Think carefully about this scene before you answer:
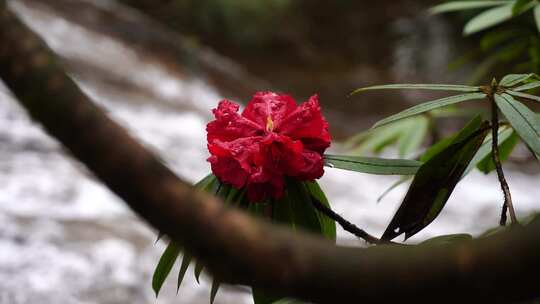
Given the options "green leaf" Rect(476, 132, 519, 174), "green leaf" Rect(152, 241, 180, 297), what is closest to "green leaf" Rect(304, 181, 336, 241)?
"green leaf" Rect(152, 241, 180, 297)

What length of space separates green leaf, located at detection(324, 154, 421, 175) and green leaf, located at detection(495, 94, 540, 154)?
86mm

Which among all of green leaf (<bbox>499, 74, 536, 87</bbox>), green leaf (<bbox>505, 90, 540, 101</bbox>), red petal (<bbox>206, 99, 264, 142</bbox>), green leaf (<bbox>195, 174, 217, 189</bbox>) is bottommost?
green leaf (<bbox>195, 174, 217, 189</bbox>)

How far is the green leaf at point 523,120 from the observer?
1.71ft

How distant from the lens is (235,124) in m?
0.60

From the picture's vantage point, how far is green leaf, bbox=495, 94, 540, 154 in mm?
522

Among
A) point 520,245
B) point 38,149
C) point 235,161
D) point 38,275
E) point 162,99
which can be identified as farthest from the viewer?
point 162,99

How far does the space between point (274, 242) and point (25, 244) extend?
2306mm

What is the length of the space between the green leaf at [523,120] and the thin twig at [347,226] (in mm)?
138

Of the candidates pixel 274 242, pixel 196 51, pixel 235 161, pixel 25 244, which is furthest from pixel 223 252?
pixel 196 51

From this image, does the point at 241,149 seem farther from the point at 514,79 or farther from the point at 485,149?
the point at 485,149

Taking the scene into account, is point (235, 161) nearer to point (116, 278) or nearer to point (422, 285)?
point (422, 285)

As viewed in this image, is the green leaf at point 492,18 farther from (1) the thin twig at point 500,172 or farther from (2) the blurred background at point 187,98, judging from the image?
(1) the thin twig at point 500,172

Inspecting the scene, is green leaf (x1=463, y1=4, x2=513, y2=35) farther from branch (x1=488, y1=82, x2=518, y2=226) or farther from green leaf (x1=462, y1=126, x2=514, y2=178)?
branch (x1=488, y1=82, x2=518, y2=226)

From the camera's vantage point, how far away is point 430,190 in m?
0.57
